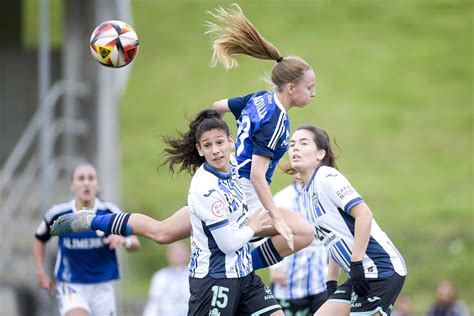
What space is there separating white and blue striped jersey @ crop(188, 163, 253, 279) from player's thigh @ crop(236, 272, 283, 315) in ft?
0.33

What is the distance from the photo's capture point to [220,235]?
21.6 feet

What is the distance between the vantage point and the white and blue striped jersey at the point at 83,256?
9.11m

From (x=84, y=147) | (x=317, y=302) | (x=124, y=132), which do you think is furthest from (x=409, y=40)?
(x=317, y=302)

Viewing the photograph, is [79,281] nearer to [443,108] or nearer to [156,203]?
[156,203]

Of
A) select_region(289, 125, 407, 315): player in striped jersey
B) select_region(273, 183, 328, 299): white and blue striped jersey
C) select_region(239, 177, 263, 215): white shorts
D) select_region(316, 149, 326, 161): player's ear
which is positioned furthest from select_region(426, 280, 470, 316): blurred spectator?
select_region(239, 177, 263, 215): white shorts

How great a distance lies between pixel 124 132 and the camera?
81.7 ft

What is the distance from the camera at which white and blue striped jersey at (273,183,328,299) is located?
30.6ft

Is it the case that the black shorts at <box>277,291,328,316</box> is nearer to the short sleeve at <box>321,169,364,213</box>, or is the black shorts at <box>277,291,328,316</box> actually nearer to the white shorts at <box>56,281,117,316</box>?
the white shorts at <box>56,281,117,316</box>

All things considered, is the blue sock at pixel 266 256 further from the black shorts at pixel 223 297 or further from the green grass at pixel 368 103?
the green grass at pixel 368 103

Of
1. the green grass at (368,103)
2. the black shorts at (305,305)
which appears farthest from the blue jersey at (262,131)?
the green grass at (368,103)

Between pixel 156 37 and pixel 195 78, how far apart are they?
2.43 m

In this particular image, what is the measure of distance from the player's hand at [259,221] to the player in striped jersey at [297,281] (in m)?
2.10

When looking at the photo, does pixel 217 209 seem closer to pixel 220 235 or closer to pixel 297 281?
pixel 220 235

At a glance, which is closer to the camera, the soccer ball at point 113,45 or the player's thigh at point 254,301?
the player's thigh at point 254,301
